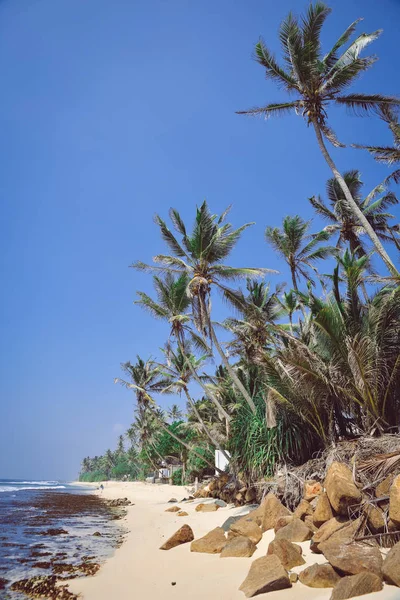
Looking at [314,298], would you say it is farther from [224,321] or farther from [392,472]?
[224,321]

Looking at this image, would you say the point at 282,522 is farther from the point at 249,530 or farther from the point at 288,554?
the point at 288,554

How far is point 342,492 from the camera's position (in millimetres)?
5508

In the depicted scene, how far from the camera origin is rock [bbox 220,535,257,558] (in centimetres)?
622

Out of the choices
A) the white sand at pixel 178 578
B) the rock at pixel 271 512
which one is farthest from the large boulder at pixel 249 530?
the rock at pixel 271 512

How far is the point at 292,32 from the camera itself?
1234 centimetres

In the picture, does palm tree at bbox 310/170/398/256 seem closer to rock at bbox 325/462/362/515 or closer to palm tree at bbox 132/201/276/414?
palm tree at bbox 132/201/276/414

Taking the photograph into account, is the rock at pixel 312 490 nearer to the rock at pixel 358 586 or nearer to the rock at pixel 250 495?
the rock at pixel 358 586

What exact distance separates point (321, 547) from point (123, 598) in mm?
2931

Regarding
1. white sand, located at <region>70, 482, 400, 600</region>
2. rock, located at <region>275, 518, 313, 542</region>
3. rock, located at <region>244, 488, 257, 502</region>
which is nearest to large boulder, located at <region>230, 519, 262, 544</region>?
white sand, located at <region>70, 482, 400, 600</region>

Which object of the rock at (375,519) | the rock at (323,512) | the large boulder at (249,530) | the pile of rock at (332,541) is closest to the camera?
the pile of rock at (332,541)

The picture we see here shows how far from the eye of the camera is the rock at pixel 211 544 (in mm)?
6922

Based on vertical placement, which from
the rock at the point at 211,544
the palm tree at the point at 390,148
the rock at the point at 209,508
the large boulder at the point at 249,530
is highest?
the palm tree at the point at 390,148

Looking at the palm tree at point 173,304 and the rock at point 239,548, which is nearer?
the rock at point 239,548

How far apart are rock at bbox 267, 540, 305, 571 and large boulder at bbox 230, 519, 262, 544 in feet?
5.34
